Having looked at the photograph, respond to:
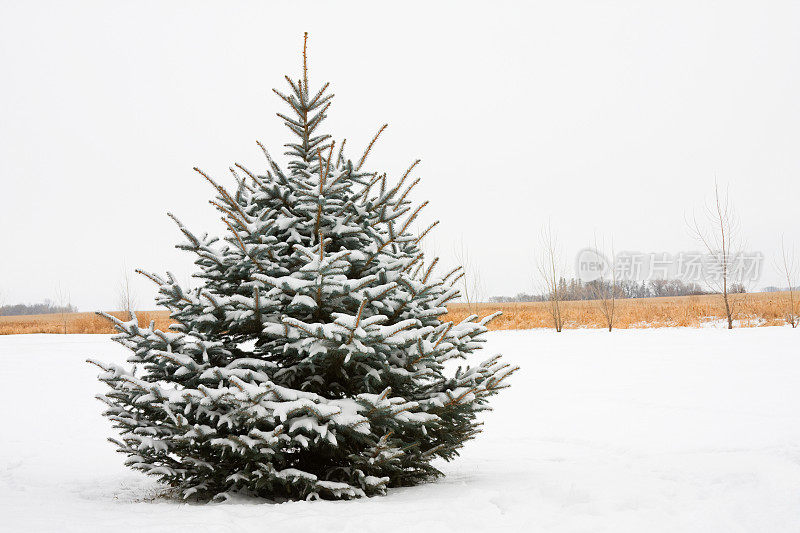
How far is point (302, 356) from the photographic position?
4336 mm

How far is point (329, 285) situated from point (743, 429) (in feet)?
25.7

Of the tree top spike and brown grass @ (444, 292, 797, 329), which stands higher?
the tree top spike

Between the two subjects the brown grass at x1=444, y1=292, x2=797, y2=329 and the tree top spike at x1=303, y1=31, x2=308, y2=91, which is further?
the brown grass at x1=444, y1=292, x2=797, y2=329

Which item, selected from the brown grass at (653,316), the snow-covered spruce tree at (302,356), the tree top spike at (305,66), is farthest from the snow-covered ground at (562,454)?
the brown grass at (653,316)

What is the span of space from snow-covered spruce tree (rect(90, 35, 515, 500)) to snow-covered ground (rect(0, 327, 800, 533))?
1.17ft

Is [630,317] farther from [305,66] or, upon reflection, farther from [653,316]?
[305,66]

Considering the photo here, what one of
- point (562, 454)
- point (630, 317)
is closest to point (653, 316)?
point (630, 317)

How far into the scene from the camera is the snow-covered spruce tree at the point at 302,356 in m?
3.85

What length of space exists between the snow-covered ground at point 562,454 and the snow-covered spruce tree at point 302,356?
36 centimetres

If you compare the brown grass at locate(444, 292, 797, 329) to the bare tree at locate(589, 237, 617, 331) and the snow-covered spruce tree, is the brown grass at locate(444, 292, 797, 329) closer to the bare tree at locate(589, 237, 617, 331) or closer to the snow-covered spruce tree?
the bare tree at locate(589, 237, 617, 331)

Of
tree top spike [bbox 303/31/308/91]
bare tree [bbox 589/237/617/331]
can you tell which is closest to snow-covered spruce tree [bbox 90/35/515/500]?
tree top spike [bbox 303/31/308/91]

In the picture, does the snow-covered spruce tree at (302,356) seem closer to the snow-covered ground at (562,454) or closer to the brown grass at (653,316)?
the snow-covered ground at (562,454)

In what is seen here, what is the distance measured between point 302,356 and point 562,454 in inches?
195

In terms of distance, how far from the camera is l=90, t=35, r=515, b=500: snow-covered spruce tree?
3846mm
